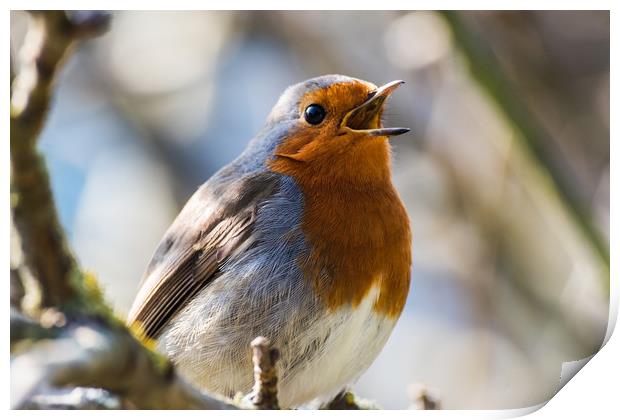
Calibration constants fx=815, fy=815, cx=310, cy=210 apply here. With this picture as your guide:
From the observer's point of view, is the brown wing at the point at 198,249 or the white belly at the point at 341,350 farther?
the brown wing at the point at 198,249

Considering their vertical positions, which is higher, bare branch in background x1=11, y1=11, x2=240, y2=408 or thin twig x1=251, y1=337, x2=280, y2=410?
bare branch in background x1=11, y1=11, x2=240, y2=408

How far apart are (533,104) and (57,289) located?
2.04 m

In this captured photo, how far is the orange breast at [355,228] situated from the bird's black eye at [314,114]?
109 millimetres

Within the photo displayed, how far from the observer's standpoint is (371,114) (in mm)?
2061

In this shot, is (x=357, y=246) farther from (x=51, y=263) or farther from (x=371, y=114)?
(x=51, y=263)

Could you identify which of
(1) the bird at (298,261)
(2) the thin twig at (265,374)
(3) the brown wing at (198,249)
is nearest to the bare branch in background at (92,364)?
(2) the thin twig at (265,374)

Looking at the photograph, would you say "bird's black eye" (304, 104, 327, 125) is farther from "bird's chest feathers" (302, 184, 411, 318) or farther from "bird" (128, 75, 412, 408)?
"bird's chest feathers" (302, 184, 411, 318)

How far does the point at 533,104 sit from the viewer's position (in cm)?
277

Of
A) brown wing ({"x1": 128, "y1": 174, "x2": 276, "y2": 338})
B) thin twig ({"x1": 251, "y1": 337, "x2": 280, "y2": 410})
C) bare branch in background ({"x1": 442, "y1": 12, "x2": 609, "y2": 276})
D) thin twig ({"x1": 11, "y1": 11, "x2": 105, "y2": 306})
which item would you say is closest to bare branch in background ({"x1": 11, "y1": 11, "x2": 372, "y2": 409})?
thin twig ({"x1": 11, "y1": 11, "x2": 105, "y2": 306})

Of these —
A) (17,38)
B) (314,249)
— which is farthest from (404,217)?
(17,38)

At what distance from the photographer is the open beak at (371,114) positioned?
77.5 inches

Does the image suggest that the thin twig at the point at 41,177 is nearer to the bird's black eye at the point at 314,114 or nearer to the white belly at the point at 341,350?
the white belly at the point at 341,350

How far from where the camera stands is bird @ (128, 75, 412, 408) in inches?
73.8
